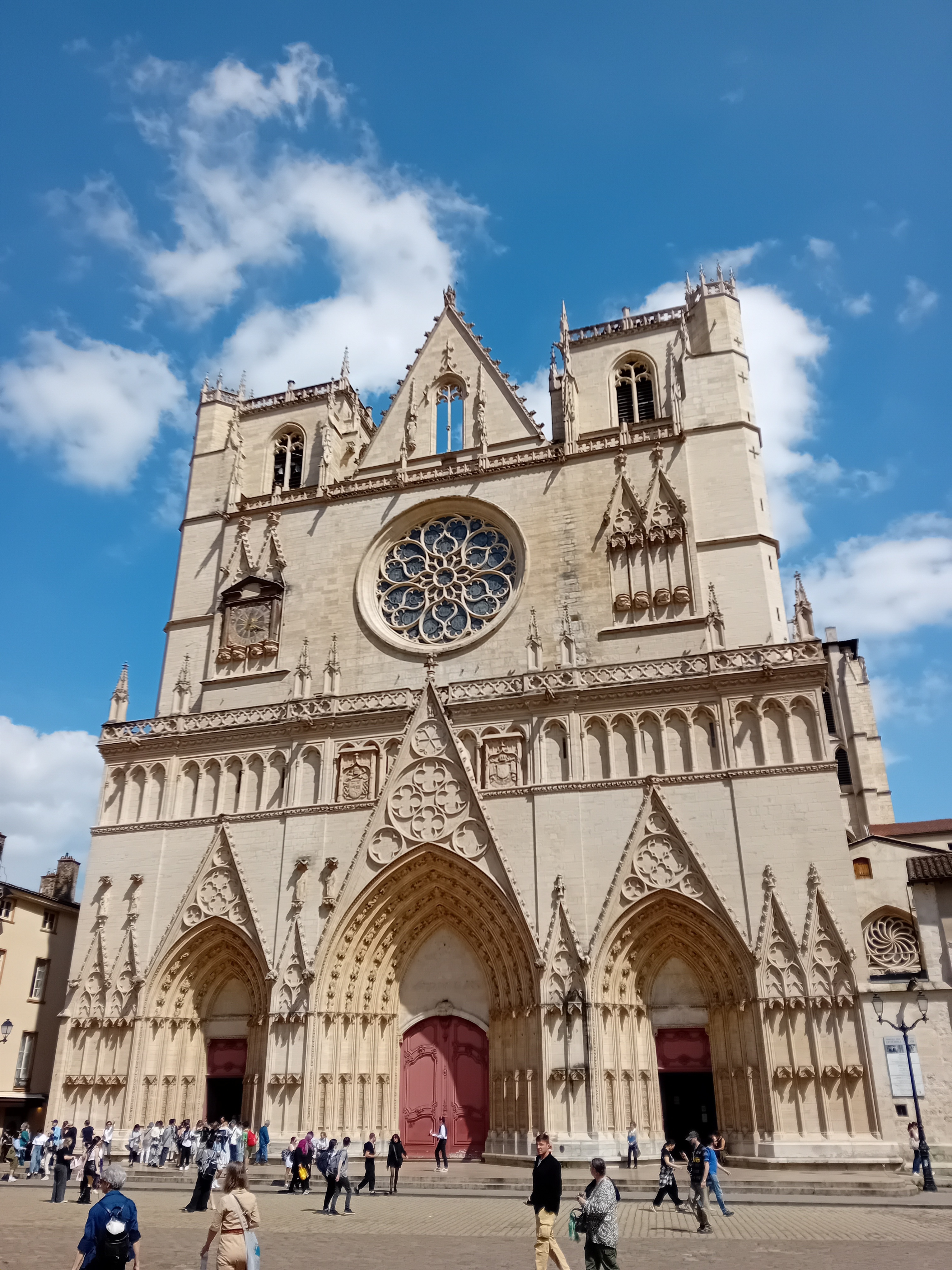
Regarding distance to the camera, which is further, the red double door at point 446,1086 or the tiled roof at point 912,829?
the tiled roof at point 912,829

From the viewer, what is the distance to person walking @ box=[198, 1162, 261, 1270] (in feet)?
19.7

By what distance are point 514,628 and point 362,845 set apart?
21.8 ft

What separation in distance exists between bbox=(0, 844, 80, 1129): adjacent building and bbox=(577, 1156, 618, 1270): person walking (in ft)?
73.9

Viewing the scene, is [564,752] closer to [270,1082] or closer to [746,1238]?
[270,1082]

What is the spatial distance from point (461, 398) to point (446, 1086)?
18.9 metres

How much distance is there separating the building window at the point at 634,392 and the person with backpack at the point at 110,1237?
24.5 m

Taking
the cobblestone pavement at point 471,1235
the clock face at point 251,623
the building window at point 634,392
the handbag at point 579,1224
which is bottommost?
the cobblestone pavement at point 471,1235

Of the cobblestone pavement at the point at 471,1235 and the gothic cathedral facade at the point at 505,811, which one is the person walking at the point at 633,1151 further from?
the cobblestone pavement at the point at 471,1235

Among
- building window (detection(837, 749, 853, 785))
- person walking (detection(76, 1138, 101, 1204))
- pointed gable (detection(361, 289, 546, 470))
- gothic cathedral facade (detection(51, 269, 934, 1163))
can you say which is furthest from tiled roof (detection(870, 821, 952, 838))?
person walking (detection(76, 1138, 101, 1204))

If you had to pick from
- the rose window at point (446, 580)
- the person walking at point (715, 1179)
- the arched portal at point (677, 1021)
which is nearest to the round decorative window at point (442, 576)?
the rose window at point (446, 580)

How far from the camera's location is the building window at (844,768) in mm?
34375

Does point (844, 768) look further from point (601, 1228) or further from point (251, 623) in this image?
point (601, 1228)

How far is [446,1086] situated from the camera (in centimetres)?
2188

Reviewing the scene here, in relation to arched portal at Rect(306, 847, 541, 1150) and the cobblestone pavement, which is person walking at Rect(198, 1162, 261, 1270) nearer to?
the cobblestone pavement
